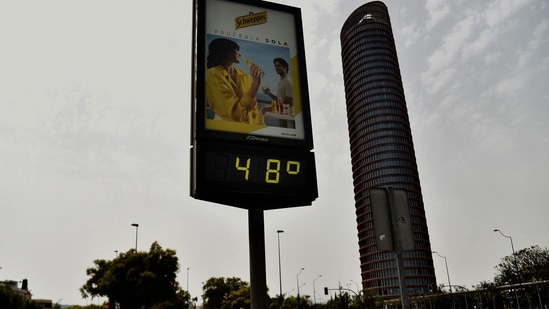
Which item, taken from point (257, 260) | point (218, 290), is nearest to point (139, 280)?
point (257, 260)

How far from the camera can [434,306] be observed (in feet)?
348

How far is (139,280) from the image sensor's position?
44.6 meters

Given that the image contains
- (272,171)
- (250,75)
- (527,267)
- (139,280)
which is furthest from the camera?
(527,267)

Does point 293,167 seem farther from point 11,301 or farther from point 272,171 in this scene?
point 11,301

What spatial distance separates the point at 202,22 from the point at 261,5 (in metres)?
2.92

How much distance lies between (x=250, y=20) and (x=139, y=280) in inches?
1373

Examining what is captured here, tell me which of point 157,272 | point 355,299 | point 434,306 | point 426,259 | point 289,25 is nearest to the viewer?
point 289,25

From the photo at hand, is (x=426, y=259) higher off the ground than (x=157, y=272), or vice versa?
(x=426, y=259)

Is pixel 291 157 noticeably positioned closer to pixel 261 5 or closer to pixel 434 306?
pixel 261 5

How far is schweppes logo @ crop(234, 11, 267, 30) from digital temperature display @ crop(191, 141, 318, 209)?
5.53 m

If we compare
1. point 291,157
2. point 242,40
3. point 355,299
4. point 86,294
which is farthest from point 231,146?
point 355,299

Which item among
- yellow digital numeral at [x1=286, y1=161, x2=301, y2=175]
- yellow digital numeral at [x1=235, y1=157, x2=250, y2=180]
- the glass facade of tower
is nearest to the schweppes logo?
yellow digital numeral at [x1=235, y1=157, x2=250, y2=180]

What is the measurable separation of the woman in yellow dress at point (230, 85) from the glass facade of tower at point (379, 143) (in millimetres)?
145913

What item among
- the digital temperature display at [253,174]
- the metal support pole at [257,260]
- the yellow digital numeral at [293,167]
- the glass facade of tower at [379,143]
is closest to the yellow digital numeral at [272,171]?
the digital temperature display at [253,174]
